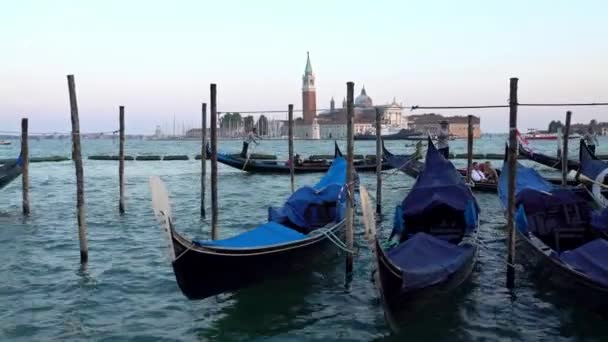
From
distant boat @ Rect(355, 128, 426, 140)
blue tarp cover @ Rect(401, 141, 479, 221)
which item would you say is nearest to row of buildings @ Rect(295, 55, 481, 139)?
distant boat @ Rect(355, 128, 426, 140)

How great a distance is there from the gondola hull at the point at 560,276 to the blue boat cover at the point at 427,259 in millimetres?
683

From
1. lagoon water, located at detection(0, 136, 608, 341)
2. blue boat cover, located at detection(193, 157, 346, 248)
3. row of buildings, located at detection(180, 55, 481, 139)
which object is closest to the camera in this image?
lagoon water, located at detection(0, 136, 608, 341)

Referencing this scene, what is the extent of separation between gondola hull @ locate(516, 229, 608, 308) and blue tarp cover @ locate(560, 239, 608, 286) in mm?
83

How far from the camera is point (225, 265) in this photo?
5.09m

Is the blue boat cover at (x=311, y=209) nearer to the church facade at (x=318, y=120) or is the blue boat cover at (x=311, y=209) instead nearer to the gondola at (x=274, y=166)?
the gondola at (x=274, y=166)

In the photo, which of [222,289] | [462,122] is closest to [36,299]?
[222,289]

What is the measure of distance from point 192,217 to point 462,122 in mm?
76863

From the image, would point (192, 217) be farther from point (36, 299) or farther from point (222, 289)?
point (222, 289)

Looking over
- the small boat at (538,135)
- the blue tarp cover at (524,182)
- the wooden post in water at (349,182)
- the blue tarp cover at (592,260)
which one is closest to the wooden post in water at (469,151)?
the blue tarp cover at (524,182)

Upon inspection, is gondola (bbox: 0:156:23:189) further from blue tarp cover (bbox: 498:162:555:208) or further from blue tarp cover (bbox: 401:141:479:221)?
blue tarp cover (bbox: 498:162:555:208)

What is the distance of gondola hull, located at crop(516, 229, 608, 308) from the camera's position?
466 centimetres

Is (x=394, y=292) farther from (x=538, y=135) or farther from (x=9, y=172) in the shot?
(x=538, y=135)

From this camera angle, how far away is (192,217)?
440 inches

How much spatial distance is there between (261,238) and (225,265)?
590 millimetres
